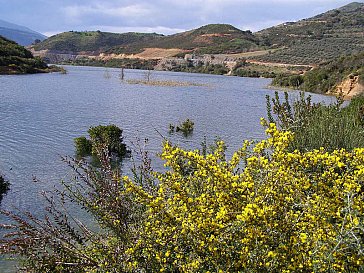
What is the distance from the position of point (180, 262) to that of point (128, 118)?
20986mm

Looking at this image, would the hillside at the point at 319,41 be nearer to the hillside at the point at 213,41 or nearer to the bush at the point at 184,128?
the hillside at the point at 213,41

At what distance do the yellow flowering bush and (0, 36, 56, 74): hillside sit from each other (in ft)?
189

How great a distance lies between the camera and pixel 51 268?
532 centimetres

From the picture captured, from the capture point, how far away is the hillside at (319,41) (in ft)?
268

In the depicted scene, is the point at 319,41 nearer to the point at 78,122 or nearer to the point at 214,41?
the point at 214,41

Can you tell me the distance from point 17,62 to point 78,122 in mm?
44515

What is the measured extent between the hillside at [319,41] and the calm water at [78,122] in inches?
1897

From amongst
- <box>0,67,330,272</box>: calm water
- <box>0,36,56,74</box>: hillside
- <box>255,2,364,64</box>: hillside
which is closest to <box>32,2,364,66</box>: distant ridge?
<box>255,2,364,64</box>: hillside

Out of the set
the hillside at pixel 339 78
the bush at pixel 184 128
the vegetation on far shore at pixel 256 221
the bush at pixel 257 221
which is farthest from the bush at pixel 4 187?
the hillside at pixel 339 78

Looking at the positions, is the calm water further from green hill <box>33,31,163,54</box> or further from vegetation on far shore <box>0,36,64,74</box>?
green hill <box>33,31,163,54</box>

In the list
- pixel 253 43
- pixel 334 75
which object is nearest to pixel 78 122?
pixel 334 75

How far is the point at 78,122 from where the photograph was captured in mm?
22188

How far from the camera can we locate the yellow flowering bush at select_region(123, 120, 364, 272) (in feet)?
10.7

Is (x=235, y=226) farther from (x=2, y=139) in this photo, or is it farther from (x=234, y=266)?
Answer: (x=2, y=139)
